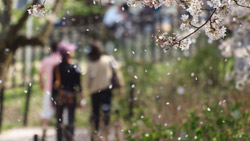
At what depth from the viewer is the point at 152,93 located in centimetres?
785

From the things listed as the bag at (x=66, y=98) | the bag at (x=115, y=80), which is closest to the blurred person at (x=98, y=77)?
the bag at (x=115, y=80)

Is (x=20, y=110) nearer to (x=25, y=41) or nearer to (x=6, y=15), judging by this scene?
(x=25, y=41)

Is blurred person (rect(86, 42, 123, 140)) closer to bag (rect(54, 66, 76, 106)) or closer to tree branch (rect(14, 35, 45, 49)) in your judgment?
bag (rect(54, 66, 76, 106))

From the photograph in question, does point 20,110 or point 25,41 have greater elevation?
point 25,41

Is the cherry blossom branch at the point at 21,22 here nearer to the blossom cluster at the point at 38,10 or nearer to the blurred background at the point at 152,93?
the blurred background at the point at 152,93

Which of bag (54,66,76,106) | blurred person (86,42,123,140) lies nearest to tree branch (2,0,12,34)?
blurred person (86,42,123,140)

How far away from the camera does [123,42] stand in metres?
13.3

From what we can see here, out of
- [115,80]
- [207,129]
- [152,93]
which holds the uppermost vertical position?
[207,129]

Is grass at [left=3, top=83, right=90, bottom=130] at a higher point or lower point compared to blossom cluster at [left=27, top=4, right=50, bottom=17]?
lower

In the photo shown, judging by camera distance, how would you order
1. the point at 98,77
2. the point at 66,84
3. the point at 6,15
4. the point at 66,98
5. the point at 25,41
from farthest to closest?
the point at 25,41 → the point at 6,15 → the point at 98,77 → the point at 66,84 → the point at 66,98

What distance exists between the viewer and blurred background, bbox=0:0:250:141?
4137 millimetres

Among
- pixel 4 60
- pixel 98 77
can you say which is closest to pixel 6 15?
pixel 4 60

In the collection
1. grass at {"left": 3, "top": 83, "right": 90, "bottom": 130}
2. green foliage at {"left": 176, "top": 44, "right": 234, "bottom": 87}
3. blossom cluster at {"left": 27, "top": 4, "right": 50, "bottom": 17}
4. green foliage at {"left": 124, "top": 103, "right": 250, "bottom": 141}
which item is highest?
blossom cluster at {"left": 27, "top": 4, "right": 50, "bottom": 17}

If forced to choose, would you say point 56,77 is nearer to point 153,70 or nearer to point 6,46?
point 6,46
